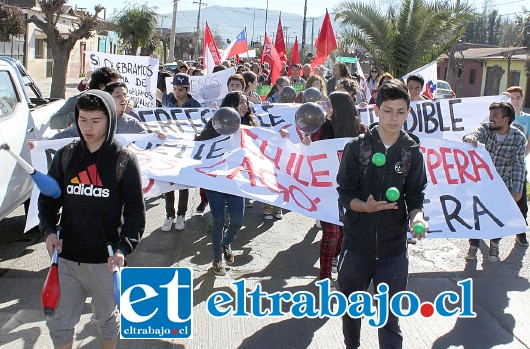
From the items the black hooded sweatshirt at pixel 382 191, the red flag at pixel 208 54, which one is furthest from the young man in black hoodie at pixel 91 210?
the red flag at pixel 208 54

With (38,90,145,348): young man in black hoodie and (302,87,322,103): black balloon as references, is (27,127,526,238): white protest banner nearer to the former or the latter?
(302,87,322,103): black balloon

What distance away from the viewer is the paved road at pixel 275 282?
4.70 m

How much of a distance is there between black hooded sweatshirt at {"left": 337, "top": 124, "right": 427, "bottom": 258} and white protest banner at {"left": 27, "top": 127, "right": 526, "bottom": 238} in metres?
1.61

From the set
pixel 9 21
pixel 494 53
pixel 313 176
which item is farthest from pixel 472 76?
pixel 313 176

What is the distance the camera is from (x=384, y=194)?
376 cm

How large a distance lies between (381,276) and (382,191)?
52cm

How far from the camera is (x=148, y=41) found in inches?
1512

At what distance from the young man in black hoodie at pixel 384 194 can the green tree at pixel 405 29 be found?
13879 millimetres

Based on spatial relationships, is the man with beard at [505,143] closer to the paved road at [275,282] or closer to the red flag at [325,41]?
the paved road at [275,282]

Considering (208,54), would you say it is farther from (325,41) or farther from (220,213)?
(220,213)

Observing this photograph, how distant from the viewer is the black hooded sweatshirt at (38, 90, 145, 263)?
3514mm

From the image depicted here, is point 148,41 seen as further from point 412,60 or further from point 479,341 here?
point 479,341

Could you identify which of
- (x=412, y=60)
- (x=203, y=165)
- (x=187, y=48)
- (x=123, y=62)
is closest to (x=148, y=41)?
(x=187, y=48)

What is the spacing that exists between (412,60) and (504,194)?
469 inches
